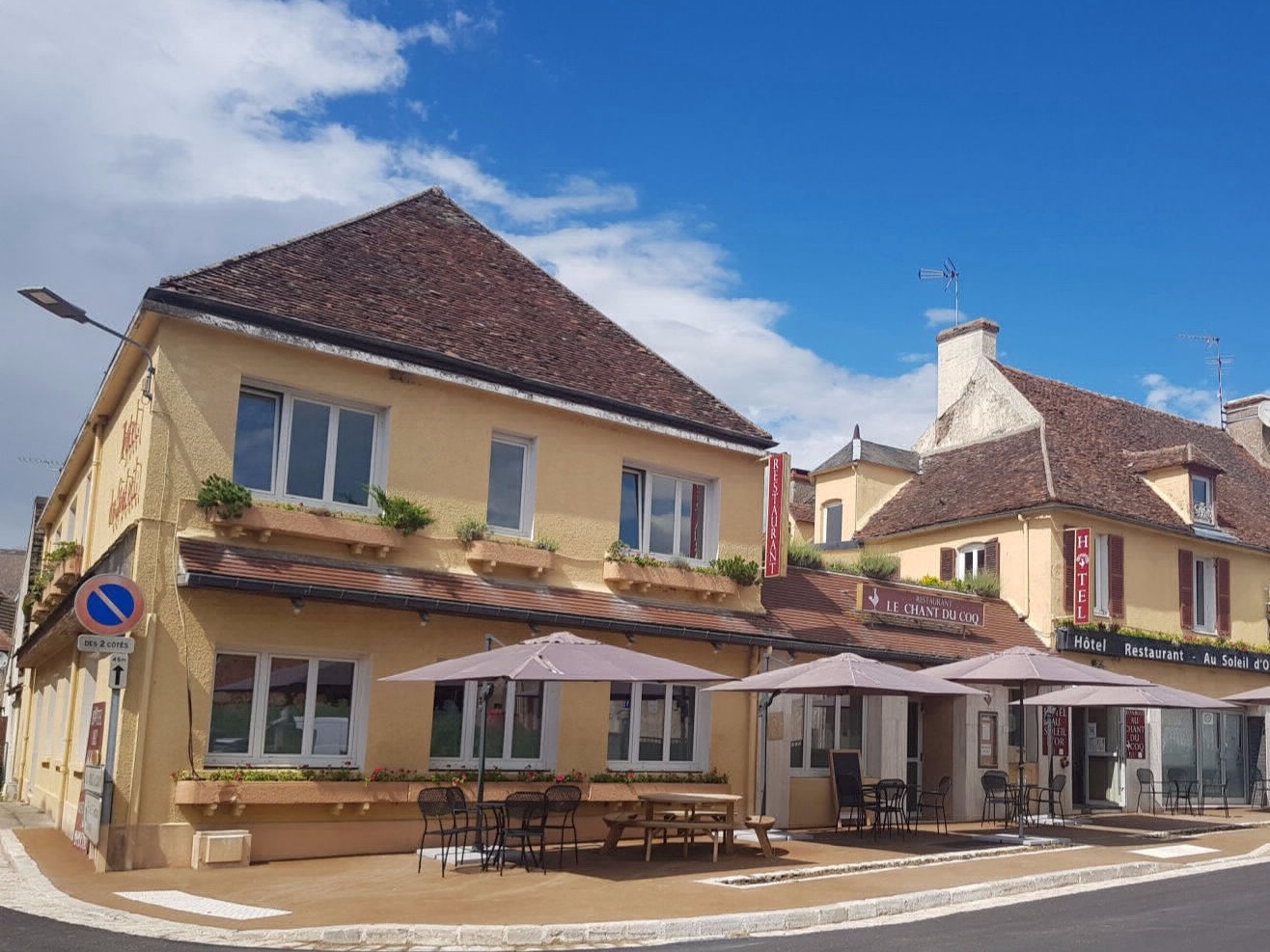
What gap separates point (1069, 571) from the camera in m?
24.2

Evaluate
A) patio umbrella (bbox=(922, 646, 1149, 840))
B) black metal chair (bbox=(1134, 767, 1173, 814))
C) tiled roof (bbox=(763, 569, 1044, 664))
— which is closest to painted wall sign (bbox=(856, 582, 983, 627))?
tiled roof (bbox=(763, 569, 1044, 664))

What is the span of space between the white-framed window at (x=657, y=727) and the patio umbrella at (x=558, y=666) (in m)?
3.39

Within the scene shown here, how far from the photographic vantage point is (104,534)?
1723cm

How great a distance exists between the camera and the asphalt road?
31.2 feet

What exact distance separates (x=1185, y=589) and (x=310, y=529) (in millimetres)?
19439

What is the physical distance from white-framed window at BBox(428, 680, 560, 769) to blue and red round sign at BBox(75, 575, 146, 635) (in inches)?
157

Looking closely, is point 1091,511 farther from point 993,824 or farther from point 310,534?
point 310,534

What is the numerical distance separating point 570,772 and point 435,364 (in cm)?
559

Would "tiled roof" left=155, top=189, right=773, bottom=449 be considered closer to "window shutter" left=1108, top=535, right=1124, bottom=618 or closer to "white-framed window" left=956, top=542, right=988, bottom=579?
"white-framed window" left=956, top=542, right=988, bottom=579

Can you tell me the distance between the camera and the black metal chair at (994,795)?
Result: 19984 millimetres

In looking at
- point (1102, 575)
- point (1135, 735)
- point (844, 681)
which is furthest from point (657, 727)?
point (1135, 735)

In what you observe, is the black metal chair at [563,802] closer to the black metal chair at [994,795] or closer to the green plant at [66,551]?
the black metal chair at [994,795]

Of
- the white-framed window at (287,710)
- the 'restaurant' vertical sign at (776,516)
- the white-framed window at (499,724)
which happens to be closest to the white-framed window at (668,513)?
the 'restaurant' vertical sign at (776,516)

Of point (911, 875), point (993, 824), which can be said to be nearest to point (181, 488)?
point (911, 875)
